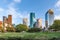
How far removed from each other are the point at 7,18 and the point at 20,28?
47.7m

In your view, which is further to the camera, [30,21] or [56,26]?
[30,21]

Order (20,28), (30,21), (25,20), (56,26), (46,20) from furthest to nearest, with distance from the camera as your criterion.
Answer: (25,20)
(30,21)
(46,20)
(20,28)
(56,26)

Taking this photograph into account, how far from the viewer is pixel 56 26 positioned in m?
88.3

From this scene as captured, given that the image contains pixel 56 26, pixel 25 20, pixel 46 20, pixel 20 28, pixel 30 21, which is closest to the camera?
pixel 56 26

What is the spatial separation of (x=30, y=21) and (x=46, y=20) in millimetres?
20535

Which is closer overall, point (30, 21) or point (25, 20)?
point (30, 21)

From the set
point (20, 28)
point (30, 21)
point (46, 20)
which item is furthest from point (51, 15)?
point (20, 28)

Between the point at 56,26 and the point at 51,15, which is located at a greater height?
the point at 51,15

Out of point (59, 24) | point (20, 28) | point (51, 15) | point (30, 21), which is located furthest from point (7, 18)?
point (59, 24)

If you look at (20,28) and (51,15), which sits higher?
(51,15)

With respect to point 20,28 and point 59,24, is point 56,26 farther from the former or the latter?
point 20,28

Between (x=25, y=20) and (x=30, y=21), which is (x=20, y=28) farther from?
(x=25, y=20)

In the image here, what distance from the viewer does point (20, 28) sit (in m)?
102

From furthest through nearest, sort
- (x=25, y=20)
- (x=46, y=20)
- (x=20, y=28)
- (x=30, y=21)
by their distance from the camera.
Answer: (x=25, y=20)
(x=30, y=21)
(x=46, y=20)
(x=20, y=28)
